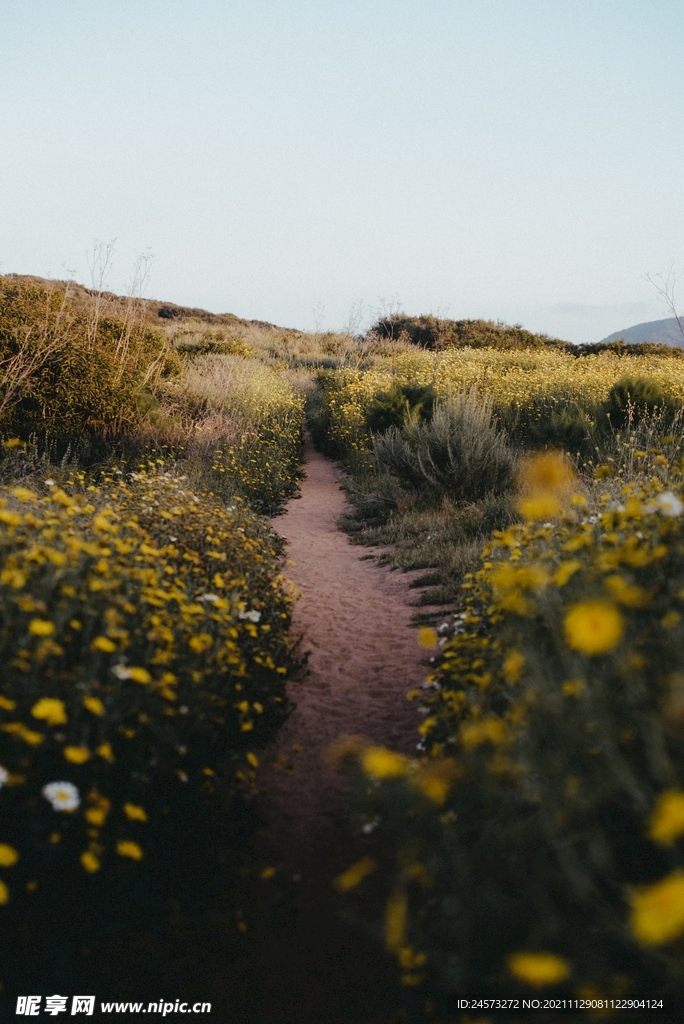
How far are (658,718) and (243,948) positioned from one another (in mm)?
1505

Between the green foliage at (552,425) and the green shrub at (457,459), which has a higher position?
the green foliage at (552,425)

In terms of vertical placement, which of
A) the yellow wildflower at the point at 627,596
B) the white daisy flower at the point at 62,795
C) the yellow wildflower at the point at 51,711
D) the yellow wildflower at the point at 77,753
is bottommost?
the white daisy flower at the point at 62,795

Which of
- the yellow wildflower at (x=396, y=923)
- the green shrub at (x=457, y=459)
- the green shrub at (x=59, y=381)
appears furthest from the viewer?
the green shrub at (x=457, y=459)

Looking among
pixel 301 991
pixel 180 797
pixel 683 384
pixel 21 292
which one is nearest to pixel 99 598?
pixel 180 797

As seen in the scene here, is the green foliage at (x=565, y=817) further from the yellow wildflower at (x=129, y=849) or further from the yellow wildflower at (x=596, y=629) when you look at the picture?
the yellow wildflower at (x=129, y=849)

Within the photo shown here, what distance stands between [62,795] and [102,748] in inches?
5.7

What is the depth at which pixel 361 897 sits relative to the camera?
2.22 m

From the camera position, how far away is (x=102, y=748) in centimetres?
177

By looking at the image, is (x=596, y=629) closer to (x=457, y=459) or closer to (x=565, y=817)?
(x=565, y=817)

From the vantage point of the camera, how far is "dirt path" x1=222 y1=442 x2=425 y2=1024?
193 cm

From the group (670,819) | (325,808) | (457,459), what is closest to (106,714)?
(325,808)

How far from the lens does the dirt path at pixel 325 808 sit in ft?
6.32

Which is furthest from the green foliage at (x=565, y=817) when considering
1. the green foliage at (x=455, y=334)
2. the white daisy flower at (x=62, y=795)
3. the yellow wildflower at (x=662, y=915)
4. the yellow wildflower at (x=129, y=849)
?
the green foliage at (x=455, y=334)

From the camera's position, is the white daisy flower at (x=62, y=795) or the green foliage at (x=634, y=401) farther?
the green foliage at (x=634, y=401)
